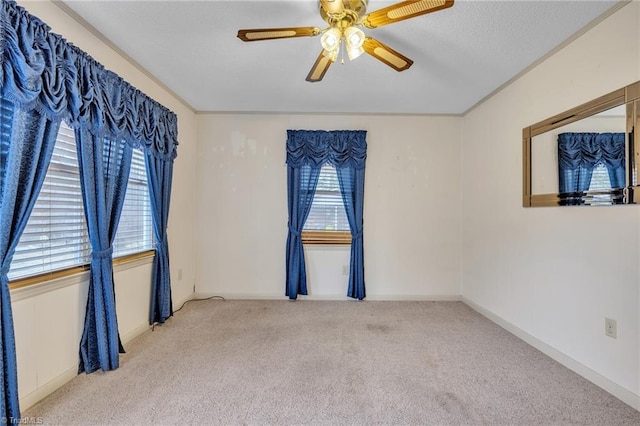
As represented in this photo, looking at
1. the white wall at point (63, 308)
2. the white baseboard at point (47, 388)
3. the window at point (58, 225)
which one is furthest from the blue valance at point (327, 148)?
the white baseboard at point (47, 388)

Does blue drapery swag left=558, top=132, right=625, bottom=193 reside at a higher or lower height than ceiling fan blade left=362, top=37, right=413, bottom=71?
lower

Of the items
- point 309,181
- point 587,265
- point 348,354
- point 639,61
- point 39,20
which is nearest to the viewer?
point 39,20

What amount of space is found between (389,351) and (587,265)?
1.57 metres

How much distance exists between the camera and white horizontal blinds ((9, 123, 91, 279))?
166 centimetres

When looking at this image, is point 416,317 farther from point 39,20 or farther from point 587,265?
point 39,20

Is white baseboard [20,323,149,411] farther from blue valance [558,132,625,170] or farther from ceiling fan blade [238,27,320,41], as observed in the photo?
blue valance [558,132,625,170]

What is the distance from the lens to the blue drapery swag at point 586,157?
1.78 metres

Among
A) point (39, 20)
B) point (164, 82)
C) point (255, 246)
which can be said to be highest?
point (164, 82)

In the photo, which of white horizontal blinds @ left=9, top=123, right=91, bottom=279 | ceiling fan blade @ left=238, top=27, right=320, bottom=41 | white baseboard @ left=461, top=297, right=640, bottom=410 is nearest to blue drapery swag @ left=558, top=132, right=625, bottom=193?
white baseboard @ left=461, top=297, right=640, bottom=410

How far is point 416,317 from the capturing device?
10.2ft

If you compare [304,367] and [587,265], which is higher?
[587,265]

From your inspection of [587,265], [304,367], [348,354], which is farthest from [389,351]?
[587,265]

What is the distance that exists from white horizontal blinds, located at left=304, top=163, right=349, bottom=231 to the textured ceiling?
0.93 m

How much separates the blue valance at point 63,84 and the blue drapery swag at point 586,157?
3416 mm
